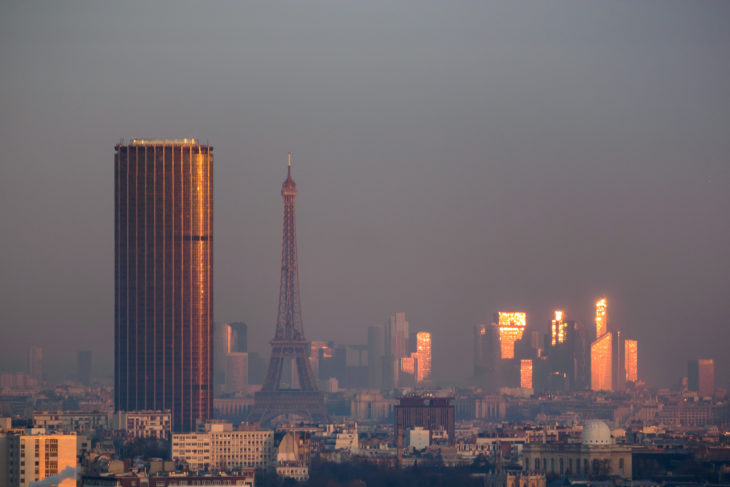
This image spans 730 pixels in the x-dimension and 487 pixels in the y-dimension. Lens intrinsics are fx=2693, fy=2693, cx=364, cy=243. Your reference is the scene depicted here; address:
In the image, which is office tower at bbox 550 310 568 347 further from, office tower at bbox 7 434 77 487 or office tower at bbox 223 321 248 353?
office tower at bbox 7 434 77 487

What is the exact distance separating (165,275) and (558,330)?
52330 millimetres

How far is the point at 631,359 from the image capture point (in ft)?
534

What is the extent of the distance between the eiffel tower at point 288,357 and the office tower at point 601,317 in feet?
55.9

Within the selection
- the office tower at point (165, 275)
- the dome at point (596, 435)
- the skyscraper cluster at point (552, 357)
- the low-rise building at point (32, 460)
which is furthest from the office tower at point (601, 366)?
the low-rise building at point (32, 460)

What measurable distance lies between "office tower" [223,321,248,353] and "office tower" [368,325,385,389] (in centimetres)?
821

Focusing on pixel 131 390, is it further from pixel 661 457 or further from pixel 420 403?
pixel 661 457

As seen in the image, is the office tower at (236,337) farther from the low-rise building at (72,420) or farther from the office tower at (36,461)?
the office tower at (36,461)

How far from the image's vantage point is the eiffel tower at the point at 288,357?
148625mm

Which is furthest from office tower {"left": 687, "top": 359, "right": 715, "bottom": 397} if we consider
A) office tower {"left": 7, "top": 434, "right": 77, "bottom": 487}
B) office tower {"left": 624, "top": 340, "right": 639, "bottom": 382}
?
office tower {"left": 7, "top": 434, "right": 77, "bottom": 487}

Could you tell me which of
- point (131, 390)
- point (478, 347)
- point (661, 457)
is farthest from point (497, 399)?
point (661, 457)

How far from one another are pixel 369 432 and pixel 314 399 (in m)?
22.0

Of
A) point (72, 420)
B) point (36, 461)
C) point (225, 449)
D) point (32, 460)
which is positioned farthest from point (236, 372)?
point (32, 460)

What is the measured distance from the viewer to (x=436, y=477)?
101 m

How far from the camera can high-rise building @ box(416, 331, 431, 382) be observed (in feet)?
518
